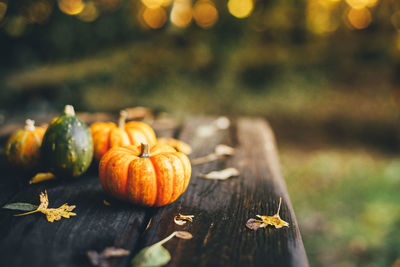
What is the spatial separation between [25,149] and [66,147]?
0.24 meters

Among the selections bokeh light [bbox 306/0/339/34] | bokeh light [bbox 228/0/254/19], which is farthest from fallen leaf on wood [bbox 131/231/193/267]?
bokeh light [bbox 306/0/339/34]

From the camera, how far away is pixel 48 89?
483cm

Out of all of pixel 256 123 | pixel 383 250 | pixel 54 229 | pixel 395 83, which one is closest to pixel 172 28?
pixel 256 123

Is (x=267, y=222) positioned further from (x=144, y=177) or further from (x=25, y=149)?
(x=25, y=149)

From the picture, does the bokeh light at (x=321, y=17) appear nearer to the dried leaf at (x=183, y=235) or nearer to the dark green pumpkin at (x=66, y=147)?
the dark green pumpkin at (x=66, y=147)

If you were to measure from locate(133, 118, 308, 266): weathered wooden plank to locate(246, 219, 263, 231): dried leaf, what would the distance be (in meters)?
0.02

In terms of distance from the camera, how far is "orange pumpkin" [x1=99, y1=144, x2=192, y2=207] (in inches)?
49.1

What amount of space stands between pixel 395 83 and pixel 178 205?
5.90m

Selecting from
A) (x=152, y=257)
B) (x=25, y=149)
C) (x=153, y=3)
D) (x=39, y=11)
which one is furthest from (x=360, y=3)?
(x=152, y=257)

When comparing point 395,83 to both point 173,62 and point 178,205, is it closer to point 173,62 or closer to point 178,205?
point 173,62

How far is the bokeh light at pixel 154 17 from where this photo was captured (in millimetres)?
5727

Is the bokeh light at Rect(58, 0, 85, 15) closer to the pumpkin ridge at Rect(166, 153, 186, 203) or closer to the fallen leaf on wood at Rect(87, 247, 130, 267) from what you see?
the pumpkin ridge at Rect(166, 153, 186, 203)

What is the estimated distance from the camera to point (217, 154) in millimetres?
1945

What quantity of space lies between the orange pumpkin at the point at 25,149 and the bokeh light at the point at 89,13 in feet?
14.3
